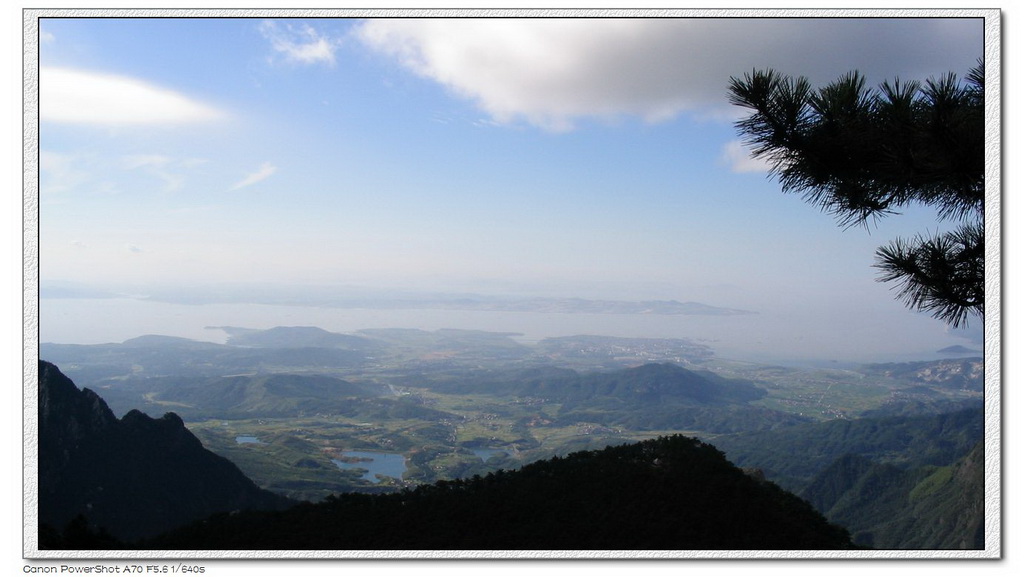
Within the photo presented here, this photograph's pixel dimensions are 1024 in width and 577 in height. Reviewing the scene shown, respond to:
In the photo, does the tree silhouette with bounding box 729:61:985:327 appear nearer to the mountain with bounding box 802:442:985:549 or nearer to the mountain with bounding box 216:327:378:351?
the mountain with bounding box 802:442:985:549

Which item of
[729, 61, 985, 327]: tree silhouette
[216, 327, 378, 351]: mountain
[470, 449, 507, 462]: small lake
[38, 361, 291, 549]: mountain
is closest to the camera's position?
[729, 61, 985, 327]: tree silhouette

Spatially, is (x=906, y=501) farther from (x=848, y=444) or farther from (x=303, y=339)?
(x=303, y=339)

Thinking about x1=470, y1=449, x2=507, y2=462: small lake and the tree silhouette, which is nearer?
the tree silhouette

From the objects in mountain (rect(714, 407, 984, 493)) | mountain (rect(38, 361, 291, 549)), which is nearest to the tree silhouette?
mountain (rect(38, 361, 291, 549))

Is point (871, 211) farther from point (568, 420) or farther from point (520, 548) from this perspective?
point (568, 420)

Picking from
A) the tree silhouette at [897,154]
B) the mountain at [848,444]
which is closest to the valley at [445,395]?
the mountain at [848,444]

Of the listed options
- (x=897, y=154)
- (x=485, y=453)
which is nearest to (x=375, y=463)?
(x=485, y=453)
